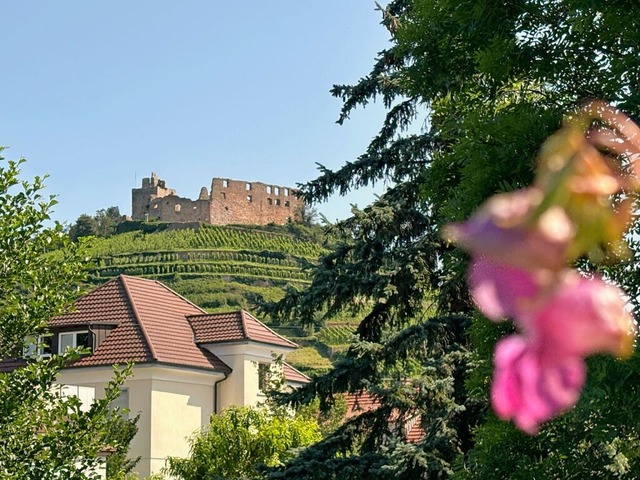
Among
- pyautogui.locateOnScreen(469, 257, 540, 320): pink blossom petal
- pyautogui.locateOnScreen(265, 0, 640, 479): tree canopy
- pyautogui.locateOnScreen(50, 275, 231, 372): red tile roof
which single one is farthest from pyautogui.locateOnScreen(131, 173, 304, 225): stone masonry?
pyautogui.locateOnScreen(469, 257, 540, 320): pink blossom petal

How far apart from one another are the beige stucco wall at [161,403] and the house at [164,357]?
33 mm

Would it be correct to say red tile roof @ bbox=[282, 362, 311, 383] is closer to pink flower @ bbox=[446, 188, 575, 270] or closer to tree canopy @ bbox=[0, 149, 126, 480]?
tree canopy @ bbox=[0, 149, 126, 480]

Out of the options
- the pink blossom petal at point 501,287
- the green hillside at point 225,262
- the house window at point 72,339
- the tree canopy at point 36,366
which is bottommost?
the pink blossom petal at point 501,287

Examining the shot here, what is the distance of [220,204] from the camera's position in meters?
132

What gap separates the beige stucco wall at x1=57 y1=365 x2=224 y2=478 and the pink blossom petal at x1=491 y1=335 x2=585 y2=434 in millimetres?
32259

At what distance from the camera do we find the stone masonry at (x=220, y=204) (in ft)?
430

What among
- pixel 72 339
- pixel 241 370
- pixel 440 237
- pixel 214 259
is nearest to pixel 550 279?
pixel 440 237

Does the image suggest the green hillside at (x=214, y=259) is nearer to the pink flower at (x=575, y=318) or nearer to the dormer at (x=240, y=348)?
the dormer at (x=240, y=348)

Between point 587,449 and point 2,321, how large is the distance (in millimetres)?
7133

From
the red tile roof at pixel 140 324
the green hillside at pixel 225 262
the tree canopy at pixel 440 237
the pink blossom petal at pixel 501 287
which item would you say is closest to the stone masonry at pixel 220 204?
the green hillside at pixel 225 262

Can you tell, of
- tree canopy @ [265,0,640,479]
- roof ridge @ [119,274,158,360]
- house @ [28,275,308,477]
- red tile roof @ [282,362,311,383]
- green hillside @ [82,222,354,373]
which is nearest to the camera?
tree canopy @ [265,0,640,479]

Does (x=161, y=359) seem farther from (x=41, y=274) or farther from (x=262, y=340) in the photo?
(x=41, y=274)

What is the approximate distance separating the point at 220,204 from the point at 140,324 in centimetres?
9618

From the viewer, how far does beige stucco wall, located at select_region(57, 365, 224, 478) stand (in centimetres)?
3281
